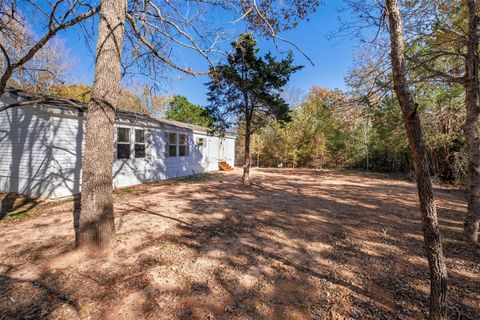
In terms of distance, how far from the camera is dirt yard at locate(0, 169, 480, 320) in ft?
7.26

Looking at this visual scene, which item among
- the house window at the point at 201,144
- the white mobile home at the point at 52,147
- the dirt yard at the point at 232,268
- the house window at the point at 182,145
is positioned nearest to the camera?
the dirt yard at the point at 232,268

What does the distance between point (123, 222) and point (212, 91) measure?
22.1 ft

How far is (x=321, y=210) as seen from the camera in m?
5.91

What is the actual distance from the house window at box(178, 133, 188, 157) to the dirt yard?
7.33 metres

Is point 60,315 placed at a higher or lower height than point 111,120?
lower

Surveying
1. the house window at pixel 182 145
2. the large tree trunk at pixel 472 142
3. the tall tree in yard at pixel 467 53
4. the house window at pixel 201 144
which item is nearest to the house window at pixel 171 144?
the house window at pixel 182 145

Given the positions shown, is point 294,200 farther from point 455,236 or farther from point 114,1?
point 114,1

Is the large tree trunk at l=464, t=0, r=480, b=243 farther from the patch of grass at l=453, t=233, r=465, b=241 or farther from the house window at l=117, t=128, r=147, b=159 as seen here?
the house window at l=117, t=128, r=147, b=159

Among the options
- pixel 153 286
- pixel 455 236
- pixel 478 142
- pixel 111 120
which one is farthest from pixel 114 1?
pixel 455 236

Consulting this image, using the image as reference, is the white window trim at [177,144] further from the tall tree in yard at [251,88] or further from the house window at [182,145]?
the tall tree in yard at [251,88]

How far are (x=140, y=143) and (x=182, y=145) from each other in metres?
3.38

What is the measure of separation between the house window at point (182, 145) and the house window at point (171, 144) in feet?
1.23

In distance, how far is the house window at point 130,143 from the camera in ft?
28.8

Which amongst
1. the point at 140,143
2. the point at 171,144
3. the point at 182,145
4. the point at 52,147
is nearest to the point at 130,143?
the point at 140,143
